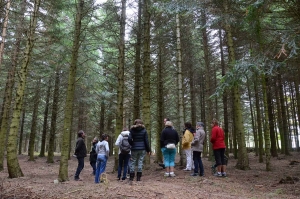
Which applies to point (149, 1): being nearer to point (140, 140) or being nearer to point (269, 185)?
point (140, 140)

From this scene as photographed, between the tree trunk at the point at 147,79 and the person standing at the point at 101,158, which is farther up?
the tree trunk at the point at 147,79

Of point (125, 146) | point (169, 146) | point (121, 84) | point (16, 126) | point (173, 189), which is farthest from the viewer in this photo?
point (121, 84)

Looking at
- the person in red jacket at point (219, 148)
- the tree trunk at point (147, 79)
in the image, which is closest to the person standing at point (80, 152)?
the tree trunk at point (147, 79)

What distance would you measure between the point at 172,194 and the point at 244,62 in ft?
14.3

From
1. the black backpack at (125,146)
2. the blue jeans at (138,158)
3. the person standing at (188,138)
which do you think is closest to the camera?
the blue jeans at (138,158)

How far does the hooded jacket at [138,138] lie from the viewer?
7.18 m

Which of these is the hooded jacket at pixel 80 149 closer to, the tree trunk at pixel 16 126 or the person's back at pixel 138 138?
the tree trunk at pixel 16 126

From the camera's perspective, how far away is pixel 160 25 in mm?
12203

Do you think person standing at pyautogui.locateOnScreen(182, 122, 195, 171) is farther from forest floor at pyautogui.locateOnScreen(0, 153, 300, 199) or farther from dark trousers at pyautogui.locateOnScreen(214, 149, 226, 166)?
forest floor at pyautogui.locateOnScreen(0, 153, 300, 199)

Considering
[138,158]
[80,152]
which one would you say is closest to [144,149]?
[138,158]

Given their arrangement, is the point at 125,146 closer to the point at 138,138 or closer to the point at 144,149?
the point at 138,138

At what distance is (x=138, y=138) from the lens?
7262mm

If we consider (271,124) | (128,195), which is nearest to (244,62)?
(128,195)

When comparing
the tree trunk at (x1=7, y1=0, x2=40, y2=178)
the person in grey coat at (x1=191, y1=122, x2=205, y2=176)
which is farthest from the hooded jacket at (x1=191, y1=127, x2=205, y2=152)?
the tree trunk at (x1=7, y1=0, x2=40, y2=178)
